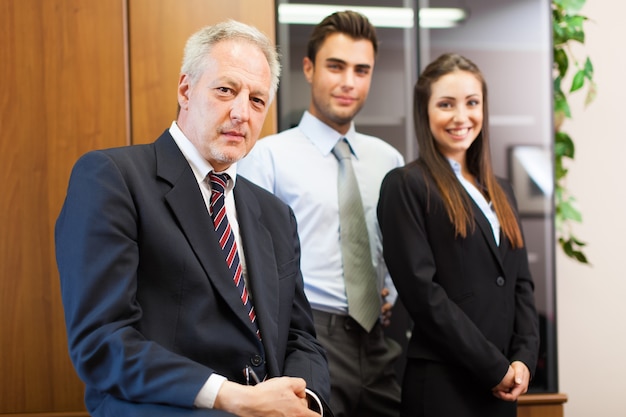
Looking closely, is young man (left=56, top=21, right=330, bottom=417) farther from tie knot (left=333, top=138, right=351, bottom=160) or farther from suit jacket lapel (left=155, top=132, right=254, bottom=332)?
tie knot (left=333, top=138, right=351, bottom=160)

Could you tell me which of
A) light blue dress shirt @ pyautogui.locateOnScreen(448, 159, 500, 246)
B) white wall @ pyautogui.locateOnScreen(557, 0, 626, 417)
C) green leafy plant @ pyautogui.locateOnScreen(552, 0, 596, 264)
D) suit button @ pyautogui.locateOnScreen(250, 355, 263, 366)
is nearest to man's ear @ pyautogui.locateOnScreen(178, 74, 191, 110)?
suit button @ pyautogui.locateOnScreen(250, 355, 263, 366)

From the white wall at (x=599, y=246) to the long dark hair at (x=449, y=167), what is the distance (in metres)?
1.43

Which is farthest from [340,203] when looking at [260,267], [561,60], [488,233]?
[561,60]

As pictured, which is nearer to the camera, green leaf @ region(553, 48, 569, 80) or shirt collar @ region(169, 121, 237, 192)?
shirt collar @ region(169, 121, 237, 192)

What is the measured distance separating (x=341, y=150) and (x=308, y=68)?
34cm

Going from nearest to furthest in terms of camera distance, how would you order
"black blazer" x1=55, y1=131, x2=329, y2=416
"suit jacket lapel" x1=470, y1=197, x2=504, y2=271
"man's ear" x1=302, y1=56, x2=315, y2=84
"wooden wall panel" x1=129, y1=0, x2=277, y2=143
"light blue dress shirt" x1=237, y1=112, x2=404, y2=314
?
"black blazer" x1=55, y1=131, x2=329, y2=416 < "suit jacket lapel" x1=470, y1=197, x2=504, y2=271 < "light blue dress shirt" x1=237, y1=112, x2=404, y2=314 < "wooden wall panel" x1=129, y1=0, x2=277, y2=143 < "man's ear" x1=302, y1=56, x2=315, y2=84

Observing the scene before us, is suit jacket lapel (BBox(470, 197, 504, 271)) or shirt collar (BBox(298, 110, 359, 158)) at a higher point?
shirt collar (BBox(298, 110, 359, 158))

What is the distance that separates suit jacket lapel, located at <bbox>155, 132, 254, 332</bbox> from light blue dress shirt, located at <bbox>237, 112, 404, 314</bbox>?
774 mm

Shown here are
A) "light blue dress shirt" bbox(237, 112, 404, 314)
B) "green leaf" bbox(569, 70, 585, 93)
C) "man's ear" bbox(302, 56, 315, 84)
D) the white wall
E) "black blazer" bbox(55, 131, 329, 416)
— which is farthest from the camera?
the white wall

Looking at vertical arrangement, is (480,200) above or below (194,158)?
below

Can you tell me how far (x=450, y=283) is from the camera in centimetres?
215

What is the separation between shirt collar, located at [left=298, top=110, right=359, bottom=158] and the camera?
2.44 metres

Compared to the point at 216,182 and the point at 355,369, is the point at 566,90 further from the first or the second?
the point at 216,182

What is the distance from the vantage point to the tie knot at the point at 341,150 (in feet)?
7.96
